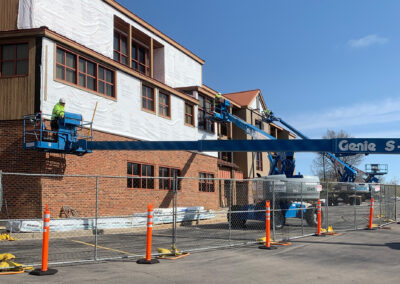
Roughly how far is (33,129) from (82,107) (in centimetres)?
286

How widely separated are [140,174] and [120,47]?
25.9 feet

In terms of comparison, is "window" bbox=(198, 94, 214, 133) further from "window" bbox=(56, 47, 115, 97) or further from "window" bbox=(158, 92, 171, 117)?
"window" bbox=(56, 47, 115, 97)

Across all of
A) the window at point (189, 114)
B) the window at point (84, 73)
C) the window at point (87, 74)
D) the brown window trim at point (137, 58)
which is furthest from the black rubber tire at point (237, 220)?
the brown window trim at point (137, 58)

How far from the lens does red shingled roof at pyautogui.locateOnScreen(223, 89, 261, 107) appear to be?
133ft

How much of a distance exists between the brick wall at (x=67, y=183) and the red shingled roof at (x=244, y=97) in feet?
63.2

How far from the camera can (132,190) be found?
20500 millimetres

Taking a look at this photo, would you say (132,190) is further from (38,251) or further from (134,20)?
(134,20)

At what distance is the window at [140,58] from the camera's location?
2603 cm

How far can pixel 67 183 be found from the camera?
16953mm

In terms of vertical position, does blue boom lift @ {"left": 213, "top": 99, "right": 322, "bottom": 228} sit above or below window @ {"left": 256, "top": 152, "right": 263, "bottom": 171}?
below

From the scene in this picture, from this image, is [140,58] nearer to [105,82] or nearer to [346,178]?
[105,82]

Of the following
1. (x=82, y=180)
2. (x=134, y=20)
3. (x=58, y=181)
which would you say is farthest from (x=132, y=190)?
(x=134, y=20)

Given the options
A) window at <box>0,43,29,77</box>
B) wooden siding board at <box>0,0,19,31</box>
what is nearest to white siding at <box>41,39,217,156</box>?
window at <box>0,43,29,77</box>

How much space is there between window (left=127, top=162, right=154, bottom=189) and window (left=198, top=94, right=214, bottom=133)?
8.22 m
